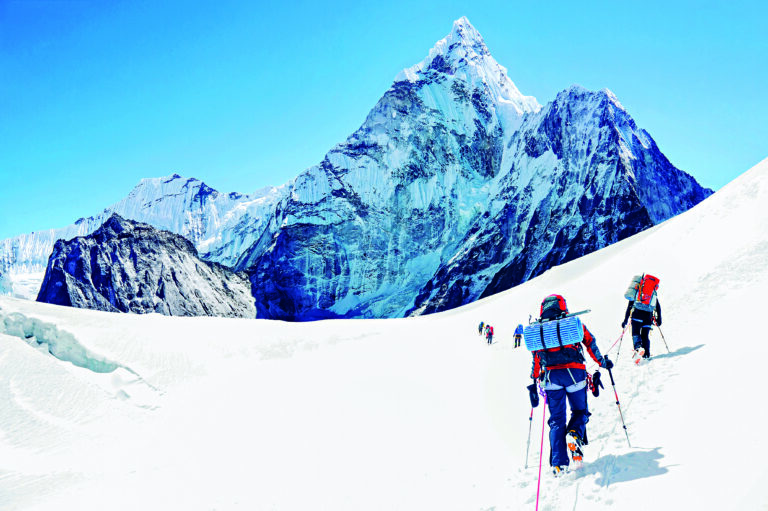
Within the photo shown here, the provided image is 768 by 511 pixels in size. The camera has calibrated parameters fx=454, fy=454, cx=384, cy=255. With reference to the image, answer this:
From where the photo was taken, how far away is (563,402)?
809cm

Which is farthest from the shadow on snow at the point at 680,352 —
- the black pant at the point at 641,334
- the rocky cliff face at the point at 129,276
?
the rocky cliff face at the point at 129,276

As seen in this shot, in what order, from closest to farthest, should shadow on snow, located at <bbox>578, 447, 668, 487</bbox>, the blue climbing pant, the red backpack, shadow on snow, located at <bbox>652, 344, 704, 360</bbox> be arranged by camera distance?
shadow on snow, located at <bbox>578, 447, 668, 487</bbox> → the blue climbing pant → shadow on snow, located at <bbox>652, 344, 704, 360</bbox> → the red backpack

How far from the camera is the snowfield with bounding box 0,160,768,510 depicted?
661 cm

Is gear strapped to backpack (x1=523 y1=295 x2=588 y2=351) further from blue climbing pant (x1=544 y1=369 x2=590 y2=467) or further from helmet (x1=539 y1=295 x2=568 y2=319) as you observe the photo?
blue climbing pant (x1=544 y1=369 x2=590 y2=467)

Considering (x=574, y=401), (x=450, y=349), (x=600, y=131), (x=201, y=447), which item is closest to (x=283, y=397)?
(x=201, y=447)

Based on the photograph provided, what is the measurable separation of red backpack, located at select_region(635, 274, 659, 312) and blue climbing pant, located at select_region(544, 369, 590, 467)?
5951 millimetres

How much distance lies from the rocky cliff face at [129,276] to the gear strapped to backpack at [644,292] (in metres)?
151

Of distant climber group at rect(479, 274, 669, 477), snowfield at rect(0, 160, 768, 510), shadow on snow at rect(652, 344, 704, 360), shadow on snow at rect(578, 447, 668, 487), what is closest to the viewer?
shadow on snow at rect(578, 447, 668, 487)

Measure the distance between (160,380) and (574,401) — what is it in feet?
54.1

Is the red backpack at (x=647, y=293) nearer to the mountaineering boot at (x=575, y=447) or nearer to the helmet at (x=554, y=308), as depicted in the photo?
the helmet at (x=554, y=308)

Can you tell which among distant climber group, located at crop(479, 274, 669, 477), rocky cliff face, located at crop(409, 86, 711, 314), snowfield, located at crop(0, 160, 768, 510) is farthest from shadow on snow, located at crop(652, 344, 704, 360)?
rocky cliff face, located at crop(409, 86, 711, 314)

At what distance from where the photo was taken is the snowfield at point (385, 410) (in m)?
6.61

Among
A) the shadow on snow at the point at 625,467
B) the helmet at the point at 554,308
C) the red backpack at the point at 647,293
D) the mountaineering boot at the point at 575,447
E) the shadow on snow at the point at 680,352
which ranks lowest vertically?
the shadow on snow at the point at 625,467

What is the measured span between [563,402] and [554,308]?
1.69m
